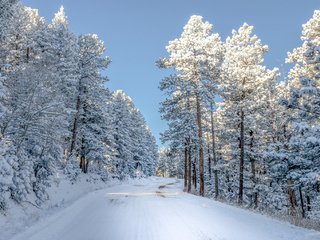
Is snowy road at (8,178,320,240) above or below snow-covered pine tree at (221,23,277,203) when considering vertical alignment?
below

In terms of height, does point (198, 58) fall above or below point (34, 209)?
above

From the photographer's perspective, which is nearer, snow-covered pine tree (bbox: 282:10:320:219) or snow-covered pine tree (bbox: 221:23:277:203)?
snow-covered pine tree (bbox: 282:10:320:219)

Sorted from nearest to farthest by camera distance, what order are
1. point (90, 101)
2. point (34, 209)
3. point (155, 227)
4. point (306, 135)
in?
point (155, 227)
point (306, 135)
point (34, 209)
point (90, 101)

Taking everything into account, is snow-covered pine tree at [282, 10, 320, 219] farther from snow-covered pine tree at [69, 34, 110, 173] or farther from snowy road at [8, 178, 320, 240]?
snow-covered pine tree at [69, 34, 110, 173]

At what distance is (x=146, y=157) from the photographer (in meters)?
79.0

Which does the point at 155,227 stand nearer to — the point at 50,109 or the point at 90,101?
the point at 50,109

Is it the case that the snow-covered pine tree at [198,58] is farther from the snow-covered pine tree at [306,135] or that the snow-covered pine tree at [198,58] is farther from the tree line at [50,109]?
the snow-covered pine tree at [306,135]

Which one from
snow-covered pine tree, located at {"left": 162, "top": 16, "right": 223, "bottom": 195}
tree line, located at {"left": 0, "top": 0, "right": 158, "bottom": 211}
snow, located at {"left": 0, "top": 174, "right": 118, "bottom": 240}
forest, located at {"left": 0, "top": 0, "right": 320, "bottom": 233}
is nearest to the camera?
snow, located at {"left": 0, "top": 174, "right": 118, "bottom": 240}

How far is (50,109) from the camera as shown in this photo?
809 inches

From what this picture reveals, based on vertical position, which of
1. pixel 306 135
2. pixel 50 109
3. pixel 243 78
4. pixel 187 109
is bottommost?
pixel 306 135

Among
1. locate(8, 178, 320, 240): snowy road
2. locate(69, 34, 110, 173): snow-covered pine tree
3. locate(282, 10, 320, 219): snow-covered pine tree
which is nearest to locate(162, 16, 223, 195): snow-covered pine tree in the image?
locate(69, 34, 110, 173): snow-covered pine tree

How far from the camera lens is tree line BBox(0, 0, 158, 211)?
56.4 ft

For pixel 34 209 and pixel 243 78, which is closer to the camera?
pixel 34 209

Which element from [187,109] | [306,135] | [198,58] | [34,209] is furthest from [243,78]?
[34,209]
